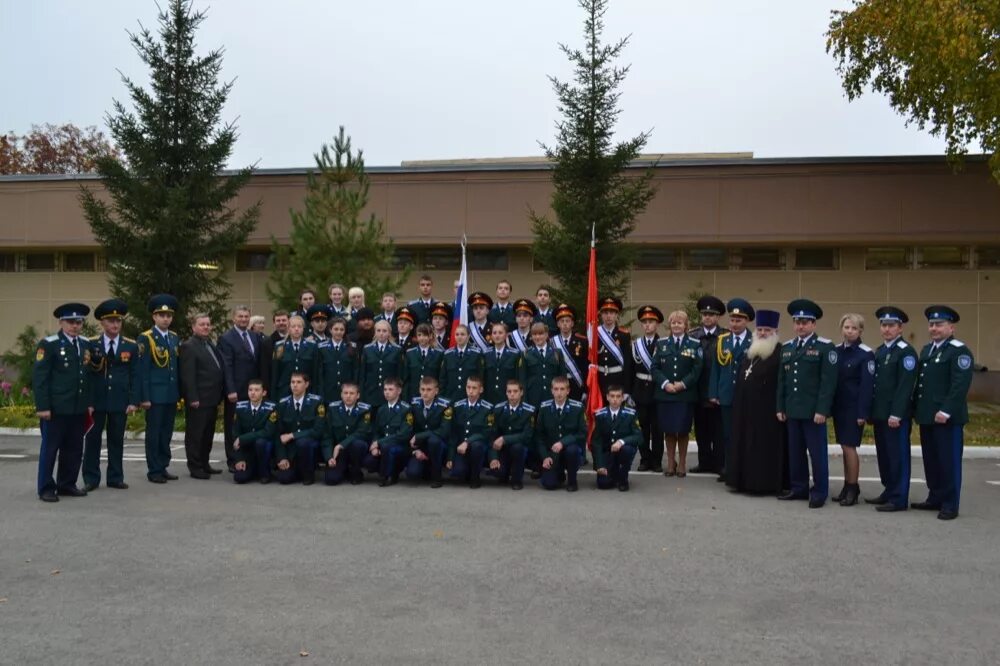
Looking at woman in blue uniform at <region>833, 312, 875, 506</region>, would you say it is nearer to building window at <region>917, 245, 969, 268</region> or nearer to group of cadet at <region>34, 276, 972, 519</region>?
group of cadet at <region>34, 276, 972, 519</region>

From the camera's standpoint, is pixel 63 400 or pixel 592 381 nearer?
pixel 63 400

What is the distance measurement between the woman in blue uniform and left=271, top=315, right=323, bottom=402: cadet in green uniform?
551 cm

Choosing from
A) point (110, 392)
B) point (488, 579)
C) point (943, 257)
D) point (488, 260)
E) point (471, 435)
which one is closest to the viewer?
point (488, 579)

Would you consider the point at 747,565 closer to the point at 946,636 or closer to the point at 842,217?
the point at 946,636

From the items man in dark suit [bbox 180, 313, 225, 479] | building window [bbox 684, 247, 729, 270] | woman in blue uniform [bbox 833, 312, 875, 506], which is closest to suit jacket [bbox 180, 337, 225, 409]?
man in dark suit [bbox 180, 313, 225, 479]

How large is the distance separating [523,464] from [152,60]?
11.3 m

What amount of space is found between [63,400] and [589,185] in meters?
9.00

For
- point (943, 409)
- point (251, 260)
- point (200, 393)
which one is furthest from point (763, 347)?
point (251, 260)

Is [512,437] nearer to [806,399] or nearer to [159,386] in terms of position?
[806,399]

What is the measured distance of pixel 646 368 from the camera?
9.93 m

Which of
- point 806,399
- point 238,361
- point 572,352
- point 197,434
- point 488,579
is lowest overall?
point 488,579

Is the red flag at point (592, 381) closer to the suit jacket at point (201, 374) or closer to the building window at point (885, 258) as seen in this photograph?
the suit jacket at point (201, 374)

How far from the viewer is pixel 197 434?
31.0ft

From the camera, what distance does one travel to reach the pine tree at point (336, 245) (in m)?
13.9
